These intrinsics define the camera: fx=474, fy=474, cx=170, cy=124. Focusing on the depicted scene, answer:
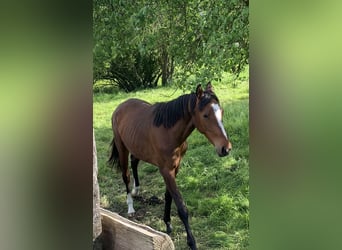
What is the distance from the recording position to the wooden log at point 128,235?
1.85 metres

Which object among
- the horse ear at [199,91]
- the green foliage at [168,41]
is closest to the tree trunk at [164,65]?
the green foliage at [168,41]

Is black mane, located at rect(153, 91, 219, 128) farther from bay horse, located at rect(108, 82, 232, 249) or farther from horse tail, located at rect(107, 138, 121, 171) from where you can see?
horse tail, located at rect(107, 138, 121, 171)

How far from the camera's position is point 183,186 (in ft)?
6.06

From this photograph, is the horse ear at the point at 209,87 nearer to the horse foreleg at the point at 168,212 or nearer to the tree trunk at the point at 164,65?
the tree trunk at the point at 164,65

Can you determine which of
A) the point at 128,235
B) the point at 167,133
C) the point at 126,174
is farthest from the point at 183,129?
the point at 128,235

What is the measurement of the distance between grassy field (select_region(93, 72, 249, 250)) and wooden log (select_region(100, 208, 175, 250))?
0.09 feet

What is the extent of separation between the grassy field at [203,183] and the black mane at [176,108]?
0.09ft

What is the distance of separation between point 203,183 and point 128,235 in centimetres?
40
